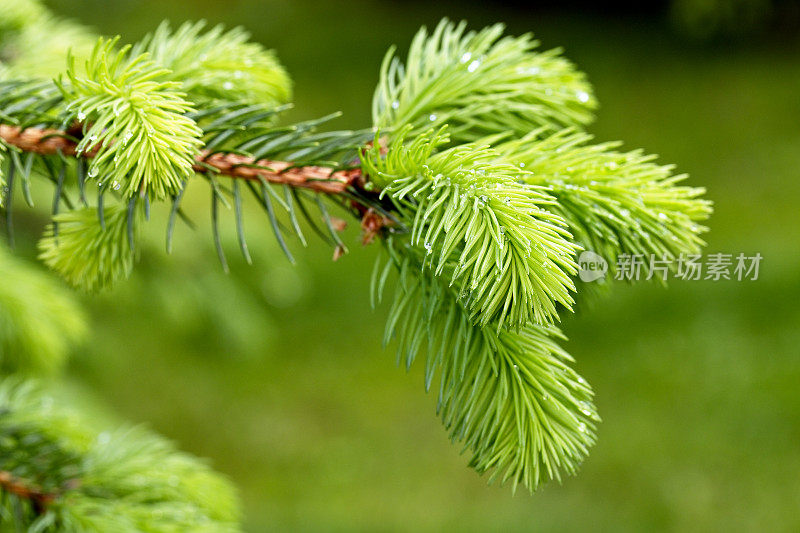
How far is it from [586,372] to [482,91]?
332 centimetres

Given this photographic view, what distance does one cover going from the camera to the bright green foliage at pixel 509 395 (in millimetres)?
593

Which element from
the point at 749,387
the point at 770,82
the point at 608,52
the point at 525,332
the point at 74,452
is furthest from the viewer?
the point at 608,52

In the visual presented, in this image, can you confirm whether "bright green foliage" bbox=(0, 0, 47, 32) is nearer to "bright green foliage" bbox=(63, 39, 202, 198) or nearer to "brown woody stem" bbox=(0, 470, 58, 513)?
"bright green foliage" bbox=(63, 39, 202, 198)

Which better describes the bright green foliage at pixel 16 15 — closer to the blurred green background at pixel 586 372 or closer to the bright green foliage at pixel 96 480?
the bright green foliage at pixel 96 480

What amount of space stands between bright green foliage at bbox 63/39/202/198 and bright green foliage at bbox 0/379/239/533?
1.23 ft

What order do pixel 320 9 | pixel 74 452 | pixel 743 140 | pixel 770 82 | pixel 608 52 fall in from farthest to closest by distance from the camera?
1. pixel 320 9
2. pixel 608 52
3. pixel 770 82
4. pixel 743 140
5. pixel 74 452

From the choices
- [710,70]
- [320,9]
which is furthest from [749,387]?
[320,9]

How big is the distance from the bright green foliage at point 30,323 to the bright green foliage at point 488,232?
2.43ft

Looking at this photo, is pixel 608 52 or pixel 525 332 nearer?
pixel 525 332

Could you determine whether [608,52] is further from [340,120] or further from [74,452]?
[74,452]

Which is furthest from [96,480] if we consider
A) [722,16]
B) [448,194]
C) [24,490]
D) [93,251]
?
[722,16]

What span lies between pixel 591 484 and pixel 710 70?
348 centimetres

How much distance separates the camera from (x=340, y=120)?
18.1 feet

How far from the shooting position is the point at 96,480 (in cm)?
85
